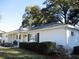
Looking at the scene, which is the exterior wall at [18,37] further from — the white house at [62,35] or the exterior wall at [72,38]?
the exterior wall at [72,38]

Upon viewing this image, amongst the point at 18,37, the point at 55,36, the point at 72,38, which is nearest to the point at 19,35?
the point at 18,37

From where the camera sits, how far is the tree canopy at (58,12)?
132ft

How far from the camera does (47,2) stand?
1690 inches

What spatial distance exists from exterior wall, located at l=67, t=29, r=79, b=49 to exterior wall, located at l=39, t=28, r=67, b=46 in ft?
2.33

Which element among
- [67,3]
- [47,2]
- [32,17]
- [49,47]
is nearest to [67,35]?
[49,47]

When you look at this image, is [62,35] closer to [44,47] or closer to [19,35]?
[44,47]

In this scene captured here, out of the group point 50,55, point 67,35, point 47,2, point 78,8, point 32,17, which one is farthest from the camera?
point 32,17

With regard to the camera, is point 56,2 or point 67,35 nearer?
point 67,35

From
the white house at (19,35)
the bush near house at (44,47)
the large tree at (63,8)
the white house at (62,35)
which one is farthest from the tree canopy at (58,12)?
the bush near house at (44,47)

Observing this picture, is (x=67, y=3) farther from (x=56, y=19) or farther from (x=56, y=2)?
(x=56, y=19)

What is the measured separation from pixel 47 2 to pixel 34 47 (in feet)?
58.2

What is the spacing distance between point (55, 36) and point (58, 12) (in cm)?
1551

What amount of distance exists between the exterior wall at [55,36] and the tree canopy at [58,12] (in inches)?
507

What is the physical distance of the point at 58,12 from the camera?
42.3 m
